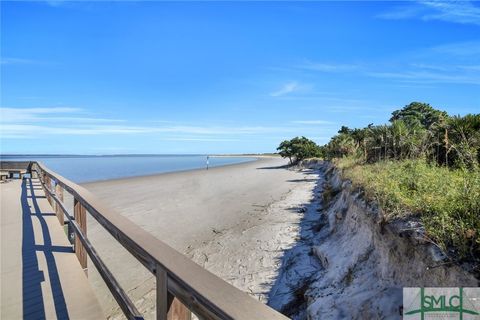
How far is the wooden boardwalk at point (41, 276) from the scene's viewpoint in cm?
348

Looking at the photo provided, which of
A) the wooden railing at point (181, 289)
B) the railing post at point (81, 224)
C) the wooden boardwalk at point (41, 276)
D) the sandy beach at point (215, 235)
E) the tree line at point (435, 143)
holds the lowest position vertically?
the sandy beach at point (215, 235)

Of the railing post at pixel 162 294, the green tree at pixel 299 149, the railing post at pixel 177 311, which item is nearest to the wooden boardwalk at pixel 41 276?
the railing post at pixel 162 294

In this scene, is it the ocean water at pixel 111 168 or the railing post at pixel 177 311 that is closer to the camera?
the railing post at pixel 177 311

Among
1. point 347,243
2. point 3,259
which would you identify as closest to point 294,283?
point 347,243

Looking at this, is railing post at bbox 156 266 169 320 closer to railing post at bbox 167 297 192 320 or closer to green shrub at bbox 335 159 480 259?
railing post at bbox 167 297 192 320

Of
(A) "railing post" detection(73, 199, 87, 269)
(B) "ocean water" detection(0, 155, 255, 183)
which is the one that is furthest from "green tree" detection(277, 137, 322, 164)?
(A) "railing post" detection(73, 199, 87, 269)

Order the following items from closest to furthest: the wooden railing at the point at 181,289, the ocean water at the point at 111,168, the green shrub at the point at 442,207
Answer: the wooden railing at the point at 181,289 < the green shrub at the point at 442,207 < the ocean water at the point at 111,168

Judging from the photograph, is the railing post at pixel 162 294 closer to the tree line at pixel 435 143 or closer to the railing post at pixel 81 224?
the railing post at pixel 81 224

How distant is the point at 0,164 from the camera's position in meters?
21.8

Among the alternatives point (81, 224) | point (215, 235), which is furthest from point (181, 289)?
point (215, 235)

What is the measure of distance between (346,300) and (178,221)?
8.91 meters

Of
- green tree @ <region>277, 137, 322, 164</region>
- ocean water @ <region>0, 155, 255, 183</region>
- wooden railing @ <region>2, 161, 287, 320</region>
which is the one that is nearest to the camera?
wooden railing @ <region>2, 161, 287, 320</region>

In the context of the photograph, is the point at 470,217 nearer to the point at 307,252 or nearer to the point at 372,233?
the point at 372,233

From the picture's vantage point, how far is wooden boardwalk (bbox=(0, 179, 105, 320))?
11.4 feet
